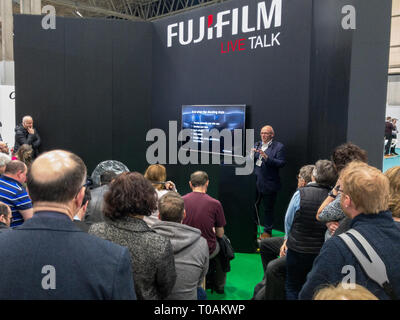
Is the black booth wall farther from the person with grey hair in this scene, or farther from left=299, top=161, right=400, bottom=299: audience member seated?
left=299, top=161, right=400, bottom=299: audience member seated

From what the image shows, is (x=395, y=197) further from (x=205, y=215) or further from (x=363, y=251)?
(x=205, y=215)

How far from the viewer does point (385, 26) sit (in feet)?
13.6

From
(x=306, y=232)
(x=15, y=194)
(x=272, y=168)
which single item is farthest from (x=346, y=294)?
(x=272, y=168)

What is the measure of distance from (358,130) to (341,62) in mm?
815

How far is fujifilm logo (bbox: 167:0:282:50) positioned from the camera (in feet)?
16.6

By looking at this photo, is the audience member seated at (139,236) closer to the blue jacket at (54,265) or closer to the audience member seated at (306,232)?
the blue jacket at (54,265)

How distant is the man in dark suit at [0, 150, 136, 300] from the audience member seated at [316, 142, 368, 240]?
45.3 inches

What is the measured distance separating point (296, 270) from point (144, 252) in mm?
1364

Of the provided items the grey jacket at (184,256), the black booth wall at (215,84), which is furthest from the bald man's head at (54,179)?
the black booth wall at (215,84)

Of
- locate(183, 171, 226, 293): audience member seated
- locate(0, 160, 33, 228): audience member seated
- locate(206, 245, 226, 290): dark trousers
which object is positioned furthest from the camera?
locate(206, 245, 226, 290): dark trousers

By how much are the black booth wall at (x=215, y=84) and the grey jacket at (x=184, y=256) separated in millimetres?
2230

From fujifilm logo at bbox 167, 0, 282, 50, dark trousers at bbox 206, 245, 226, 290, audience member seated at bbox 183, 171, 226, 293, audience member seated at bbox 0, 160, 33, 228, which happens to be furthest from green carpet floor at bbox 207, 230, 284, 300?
fujifilm logo at bbox 167, 0, 282, 50

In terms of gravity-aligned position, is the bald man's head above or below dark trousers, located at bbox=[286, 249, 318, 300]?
above

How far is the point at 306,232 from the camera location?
7.97 feet
